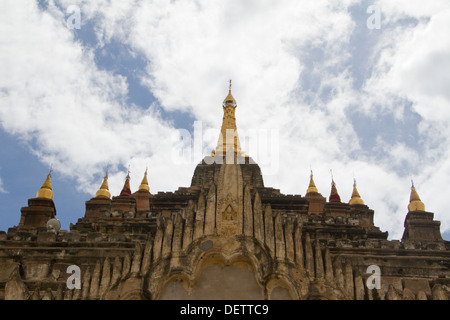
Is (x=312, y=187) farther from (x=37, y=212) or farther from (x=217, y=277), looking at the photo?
(x=217, y=277)

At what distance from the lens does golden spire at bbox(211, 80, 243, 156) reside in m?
42.1

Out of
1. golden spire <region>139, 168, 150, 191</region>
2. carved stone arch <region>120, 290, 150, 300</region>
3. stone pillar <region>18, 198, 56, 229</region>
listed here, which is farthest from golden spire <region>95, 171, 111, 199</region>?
carved stone arch <region>120, 290, 150, 300</region>

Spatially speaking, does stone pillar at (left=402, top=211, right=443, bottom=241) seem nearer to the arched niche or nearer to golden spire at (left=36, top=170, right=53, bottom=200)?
the arched niche

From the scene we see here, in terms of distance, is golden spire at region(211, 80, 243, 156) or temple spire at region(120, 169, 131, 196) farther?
golden spire at region(211, 80, 243, 156)

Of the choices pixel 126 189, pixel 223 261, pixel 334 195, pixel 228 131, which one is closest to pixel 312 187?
pixel 334 195

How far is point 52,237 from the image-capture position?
2314 centimetres

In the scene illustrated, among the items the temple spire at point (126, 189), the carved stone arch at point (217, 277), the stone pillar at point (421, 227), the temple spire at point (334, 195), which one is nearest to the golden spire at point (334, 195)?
the temple spire at point (334, 195)

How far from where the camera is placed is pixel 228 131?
141ft

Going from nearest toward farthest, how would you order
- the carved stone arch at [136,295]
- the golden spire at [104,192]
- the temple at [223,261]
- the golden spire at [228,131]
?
the carved stone arch at [136,295]
the temple at [223,261]
the golden spire at [104,192]
the golden spire at [228,131]

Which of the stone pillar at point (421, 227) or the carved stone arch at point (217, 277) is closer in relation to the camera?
the carved stone arch at point (217, 277)

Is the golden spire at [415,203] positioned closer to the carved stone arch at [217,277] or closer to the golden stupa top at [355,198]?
the golden stupa top at [355,198]

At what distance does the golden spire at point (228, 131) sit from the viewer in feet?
138
